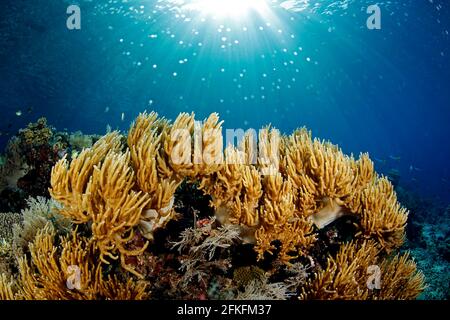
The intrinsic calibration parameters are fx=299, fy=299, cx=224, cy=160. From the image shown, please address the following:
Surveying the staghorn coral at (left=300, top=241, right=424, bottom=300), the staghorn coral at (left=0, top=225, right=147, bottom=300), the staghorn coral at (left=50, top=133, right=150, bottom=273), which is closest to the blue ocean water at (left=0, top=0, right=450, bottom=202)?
the staghorn coral at (left=0, top=225, right=147, bottom=300)

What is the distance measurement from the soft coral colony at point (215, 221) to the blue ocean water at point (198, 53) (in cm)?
1427

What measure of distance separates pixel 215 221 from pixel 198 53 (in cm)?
6618

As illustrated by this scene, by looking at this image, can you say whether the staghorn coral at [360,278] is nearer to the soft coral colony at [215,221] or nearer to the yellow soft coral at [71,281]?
the soft coral colony at [215,221]

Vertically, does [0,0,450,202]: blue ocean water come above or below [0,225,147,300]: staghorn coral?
above

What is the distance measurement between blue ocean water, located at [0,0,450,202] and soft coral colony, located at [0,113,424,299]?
14272 millimetres

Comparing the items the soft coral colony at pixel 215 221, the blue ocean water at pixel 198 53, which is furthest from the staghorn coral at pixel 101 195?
the blue ocean water at pixel 198 53

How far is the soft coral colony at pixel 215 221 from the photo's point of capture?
123 inches

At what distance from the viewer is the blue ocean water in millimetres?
34719

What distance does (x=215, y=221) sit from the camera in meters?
4.02

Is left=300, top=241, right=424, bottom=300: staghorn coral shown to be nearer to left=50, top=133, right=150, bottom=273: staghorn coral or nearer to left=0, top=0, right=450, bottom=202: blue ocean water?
left=50, top=133, right=150, bottom=273: staghorn coral

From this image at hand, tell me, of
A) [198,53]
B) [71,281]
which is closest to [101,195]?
[71,281]

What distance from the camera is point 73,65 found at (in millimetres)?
44938

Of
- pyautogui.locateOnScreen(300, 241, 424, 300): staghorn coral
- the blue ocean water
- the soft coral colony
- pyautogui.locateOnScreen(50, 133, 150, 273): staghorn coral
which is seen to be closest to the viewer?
pyautogui.locateOnScreen(50, 133, 150, 273): staghorn coral

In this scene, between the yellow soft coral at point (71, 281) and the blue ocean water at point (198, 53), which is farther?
the blue ocean water at point (198, 53)
